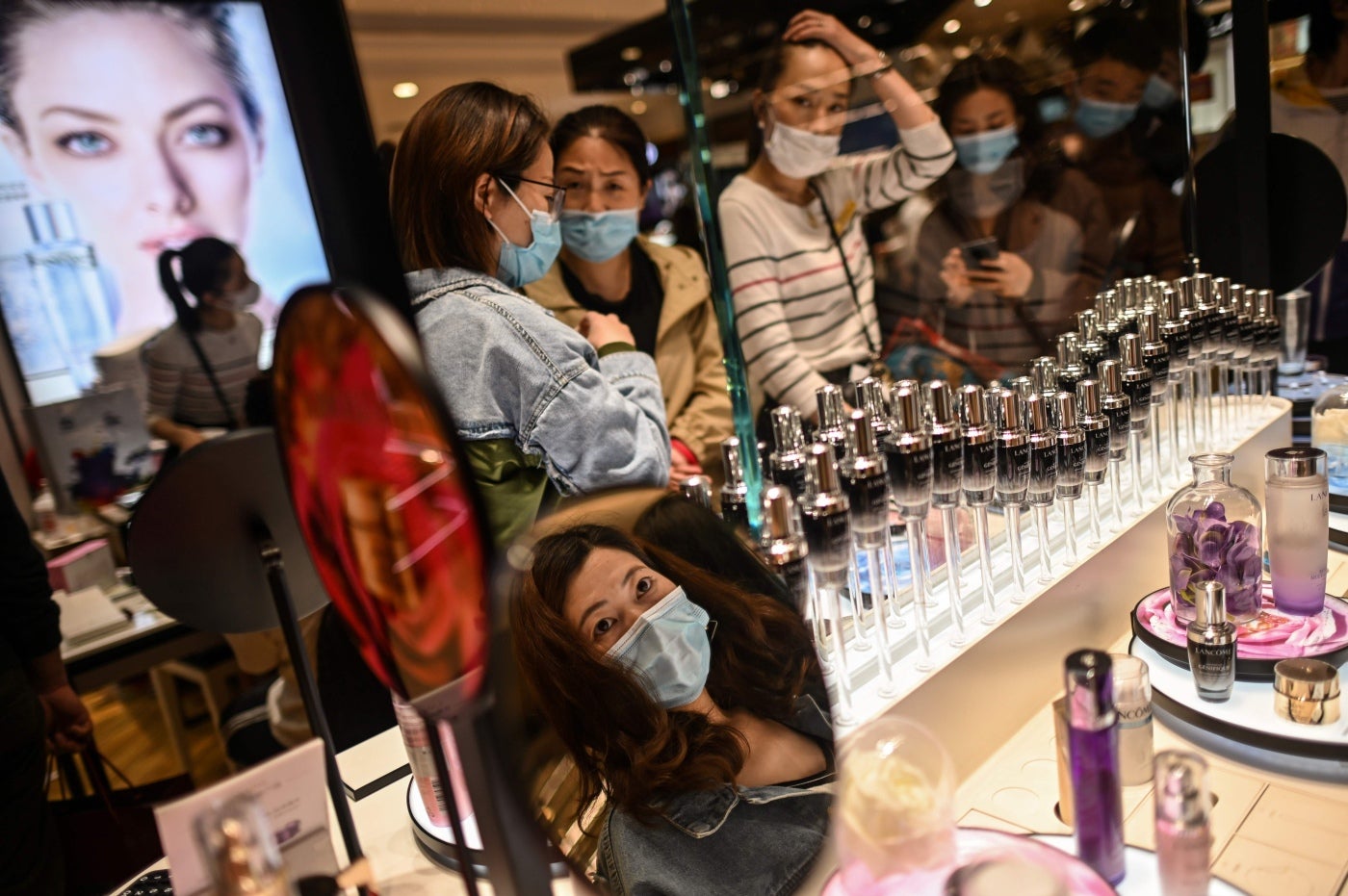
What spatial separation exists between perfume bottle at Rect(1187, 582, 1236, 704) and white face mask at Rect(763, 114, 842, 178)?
83 cm

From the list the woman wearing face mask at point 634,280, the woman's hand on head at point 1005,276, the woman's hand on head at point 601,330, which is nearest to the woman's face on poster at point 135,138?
the woman wearing face mask at point 634,280

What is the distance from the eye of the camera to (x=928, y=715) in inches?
39.8

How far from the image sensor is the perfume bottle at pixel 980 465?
3.66ft

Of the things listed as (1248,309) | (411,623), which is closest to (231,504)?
(411,623)

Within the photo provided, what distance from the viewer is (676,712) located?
0.86 metres

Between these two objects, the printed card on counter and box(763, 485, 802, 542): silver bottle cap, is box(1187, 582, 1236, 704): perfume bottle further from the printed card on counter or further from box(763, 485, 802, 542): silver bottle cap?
the printed card on counter

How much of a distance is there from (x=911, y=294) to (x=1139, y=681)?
87 cm

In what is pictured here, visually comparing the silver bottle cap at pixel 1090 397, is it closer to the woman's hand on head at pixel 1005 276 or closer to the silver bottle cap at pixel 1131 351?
the silver bottle cap at pixel 1131 351

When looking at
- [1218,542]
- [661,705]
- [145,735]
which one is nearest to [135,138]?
[145,735]

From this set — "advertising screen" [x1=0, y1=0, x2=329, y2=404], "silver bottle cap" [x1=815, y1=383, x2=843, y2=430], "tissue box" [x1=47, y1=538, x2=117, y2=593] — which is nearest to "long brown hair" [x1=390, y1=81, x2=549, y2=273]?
"silver bottle cap" [x1=815, y1=383, x2=843, y2=430]

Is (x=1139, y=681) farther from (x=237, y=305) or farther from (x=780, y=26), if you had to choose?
(x=237, y=305)

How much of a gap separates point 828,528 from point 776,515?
0.20 ft

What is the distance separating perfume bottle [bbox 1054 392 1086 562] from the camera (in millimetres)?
1185

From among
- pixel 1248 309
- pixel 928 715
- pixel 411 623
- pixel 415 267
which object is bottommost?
pixel 928 715
